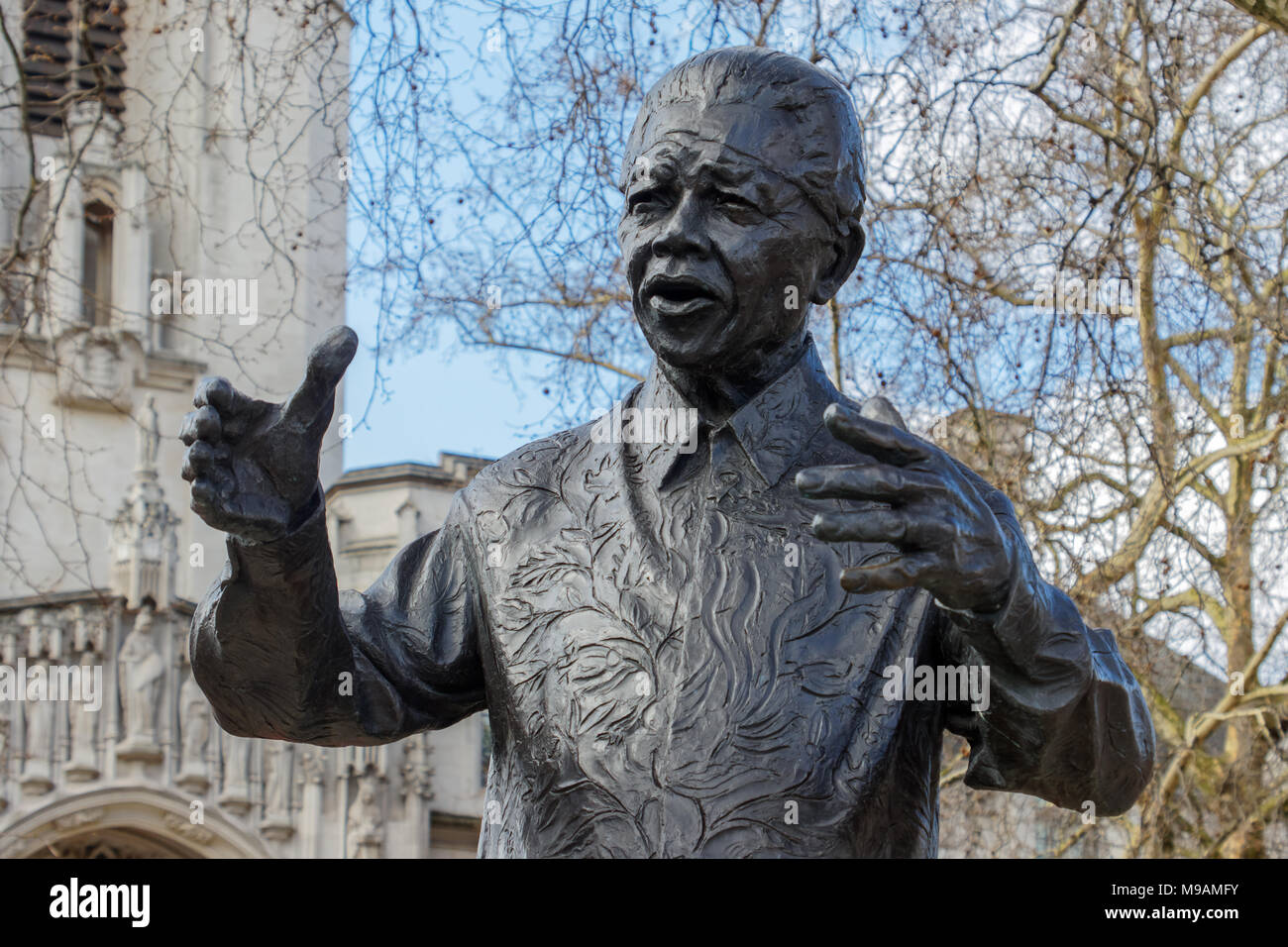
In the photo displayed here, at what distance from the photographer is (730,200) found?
11.4 ft

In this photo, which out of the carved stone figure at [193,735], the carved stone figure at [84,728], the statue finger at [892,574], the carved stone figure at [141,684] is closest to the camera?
the statue finger at [892,574]

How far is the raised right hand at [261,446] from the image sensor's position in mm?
3176

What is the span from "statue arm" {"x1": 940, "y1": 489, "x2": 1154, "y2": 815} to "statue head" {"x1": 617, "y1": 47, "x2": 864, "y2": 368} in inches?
19.0

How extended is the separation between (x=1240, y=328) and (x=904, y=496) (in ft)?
31.6

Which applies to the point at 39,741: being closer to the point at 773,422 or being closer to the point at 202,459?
the point at 773,422

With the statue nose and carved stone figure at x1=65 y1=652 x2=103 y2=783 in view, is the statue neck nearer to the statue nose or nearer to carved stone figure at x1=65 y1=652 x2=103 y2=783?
the statue nose

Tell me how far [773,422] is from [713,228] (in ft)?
1.18

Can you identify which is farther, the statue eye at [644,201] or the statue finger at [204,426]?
the statue eye at [644,201]

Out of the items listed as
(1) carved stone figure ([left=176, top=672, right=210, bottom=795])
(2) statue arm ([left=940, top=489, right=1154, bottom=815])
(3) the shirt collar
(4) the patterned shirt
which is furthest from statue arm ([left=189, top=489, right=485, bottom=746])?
(1) carved stone figure ([left=176, top=672, right=210, bottom=795])

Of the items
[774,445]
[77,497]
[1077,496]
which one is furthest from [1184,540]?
[77,497]

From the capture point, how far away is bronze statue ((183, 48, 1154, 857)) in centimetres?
329

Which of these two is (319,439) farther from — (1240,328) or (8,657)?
(8,657)

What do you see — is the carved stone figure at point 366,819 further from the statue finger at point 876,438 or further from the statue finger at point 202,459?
the statue finger at point 876,438

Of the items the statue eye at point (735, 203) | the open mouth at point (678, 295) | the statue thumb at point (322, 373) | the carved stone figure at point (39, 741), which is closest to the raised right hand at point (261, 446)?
the statue thumb at point (322, 373)
